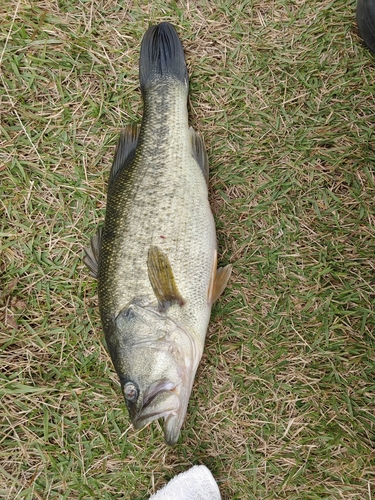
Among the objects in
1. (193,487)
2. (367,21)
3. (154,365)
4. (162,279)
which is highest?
(367,21)

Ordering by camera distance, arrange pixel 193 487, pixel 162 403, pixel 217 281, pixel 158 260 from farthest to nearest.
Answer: pixel 193 487, pixel 217 281, pixel 158 260, pixel 162 403

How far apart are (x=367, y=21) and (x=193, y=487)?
318 centimetres

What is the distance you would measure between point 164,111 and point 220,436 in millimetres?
2176

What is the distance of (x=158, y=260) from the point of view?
2.49 metres

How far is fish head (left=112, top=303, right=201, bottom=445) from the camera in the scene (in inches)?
94.0

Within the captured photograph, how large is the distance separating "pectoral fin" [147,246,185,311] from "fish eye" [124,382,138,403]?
0.45 metres

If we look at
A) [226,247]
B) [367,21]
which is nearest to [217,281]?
[226,247]

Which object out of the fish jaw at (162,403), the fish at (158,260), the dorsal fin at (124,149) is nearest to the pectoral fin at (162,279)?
the fish at (158,260)

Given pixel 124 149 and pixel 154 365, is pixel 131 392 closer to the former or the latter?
pixel 154 365

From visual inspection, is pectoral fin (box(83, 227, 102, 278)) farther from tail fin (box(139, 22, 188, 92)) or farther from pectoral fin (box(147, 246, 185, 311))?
tail fin (box(139, 22, 188, 92))

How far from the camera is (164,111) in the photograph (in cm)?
277

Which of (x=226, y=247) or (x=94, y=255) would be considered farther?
(x=226, y=247)

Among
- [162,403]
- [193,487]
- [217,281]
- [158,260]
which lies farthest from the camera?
[193,487]

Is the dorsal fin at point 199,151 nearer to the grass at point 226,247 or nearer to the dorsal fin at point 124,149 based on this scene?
the grass at point 226,247
